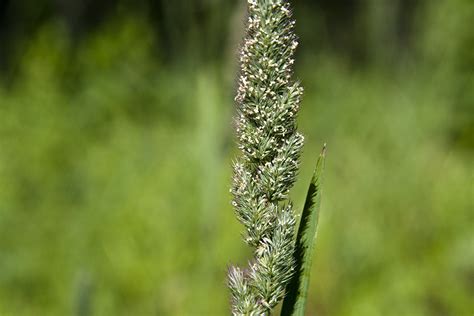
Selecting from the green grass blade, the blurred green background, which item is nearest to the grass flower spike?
the green grass blade

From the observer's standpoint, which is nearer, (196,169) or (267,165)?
(267,165)

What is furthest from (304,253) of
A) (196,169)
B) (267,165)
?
(196,169)

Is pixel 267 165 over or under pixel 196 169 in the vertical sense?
under

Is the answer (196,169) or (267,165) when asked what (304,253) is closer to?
(267,165)

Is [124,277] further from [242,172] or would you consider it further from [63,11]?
[63,11]

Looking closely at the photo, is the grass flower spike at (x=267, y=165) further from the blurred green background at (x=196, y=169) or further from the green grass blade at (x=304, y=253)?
the blurred green background at (x=196, y=169)

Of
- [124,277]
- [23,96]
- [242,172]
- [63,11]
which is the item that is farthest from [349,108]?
[242,172]
